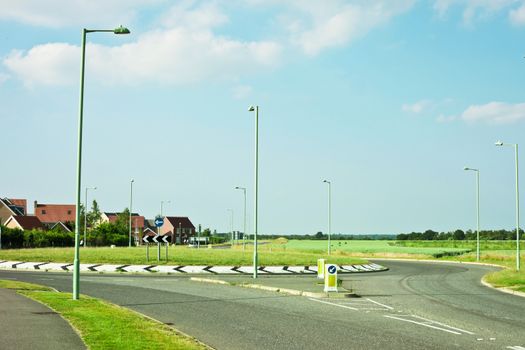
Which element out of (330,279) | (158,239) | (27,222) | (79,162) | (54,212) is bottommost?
(330,279)

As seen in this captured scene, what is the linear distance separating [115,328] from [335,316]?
627 centimetres

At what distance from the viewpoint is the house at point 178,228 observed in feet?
505

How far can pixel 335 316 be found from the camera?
16.1m

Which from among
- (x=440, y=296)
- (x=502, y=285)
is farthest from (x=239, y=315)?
(x=502, y=285)

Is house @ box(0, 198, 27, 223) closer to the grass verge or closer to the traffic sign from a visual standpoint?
the traffic sign

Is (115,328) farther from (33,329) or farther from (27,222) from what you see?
(27,222)

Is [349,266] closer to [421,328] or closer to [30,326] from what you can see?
[421,328]

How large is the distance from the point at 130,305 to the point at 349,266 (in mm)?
26070

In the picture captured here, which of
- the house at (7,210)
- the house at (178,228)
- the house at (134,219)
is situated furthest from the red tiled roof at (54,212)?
the house at (178,228)

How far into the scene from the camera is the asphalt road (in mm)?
11945

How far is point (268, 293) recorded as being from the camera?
23078 millimetres

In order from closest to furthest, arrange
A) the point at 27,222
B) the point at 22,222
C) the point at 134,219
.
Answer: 1. the point at 22,222
2. the point at 27,222
3. the point at 134,219

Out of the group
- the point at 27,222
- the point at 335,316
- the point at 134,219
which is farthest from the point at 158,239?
the point at 134,219

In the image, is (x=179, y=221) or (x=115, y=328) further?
(x=179, y=221)
